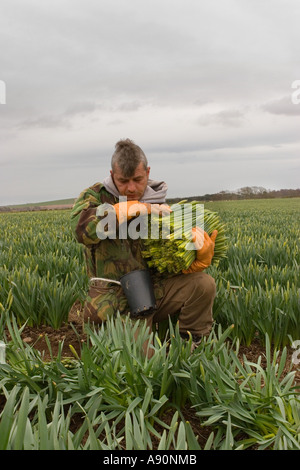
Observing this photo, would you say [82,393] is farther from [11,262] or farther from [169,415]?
[11,262]

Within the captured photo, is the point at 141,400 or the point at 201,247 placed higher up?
the point at 201,247

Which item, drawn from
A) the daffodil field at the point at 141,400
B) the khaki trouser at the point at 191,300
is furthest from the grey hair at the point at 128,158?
the daffodil field at the point at 141,400

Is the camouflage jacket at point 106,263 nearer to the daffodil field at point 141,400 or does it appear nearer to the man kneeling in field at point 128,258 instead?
the man kneeling in field at point 128,258

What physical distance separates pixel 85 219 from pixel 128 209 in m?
0.28

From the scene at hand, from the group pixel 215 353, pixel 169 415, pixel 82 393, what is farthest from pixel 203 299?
pixel 82 393

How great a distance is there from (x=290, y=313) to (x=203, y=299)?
55 cm

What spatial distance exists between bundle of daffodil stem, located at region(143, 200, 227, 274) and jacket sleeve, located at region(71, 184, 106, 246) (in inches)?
12.8

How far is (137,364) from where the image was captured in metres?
1.74

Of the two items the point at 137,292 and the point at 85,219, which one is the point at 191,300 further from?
the point at 85,219

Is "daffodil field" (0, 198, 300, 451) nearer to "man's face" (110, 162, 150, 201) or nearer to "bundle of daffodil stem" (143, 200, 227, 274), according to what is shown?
"bundle of daffodil stem" (143, 200, 227, 274)

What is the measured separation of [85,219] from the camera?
2.48 m

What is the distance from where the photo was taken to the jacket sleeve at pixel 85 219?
2.46 metres

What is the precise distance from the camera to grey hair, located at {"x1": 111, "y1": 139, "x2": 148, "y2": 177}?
245cm

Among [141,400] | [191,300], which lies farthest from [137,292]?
[141,400]
